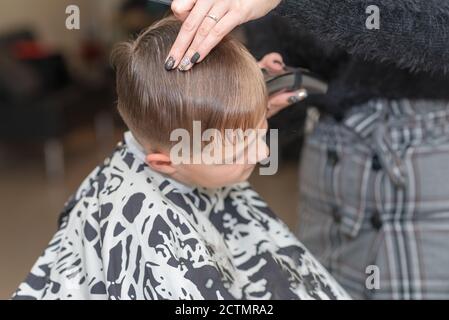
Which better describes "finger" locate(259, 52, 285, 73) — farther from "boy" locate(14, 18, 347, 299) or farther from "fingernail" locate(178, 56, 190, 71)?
"fingernail" locate(178, 56, 190, 71)

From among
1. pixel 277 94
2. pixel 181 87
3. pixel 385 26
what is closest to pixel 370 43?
pixel 385 26

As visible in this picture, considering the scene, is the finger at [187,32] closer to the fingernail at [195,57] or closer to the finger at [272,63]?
the fingernail at [195,57]

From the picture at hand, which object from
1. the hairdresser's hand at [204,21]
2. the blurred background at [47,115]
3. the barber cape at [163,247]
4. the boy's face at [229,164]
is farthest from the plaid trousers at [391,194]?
the blurred background at [47,115]

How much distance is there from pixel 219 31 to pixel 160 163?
0.73ft

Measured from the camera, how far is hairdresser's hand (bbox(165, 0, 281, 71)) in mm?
732

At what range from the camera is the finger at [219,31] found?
0.74 metres

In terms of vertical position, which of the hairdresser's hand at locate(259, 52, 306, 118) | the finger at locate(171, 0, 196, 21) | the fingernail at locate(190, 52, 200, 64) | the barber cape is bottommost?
the barber cape

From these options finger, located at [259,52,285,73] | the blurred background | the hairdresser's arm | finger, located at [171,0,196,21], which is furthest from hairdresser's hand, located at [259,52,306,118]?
the blurred background

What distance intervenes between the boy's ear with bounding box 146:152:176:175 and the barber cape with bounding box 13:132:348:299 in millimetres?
28

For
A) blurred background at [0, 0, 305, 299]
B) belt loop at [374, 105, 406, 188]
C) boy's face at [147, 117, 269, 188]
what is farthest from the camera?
blurred background at [0, 0, 305, 299]

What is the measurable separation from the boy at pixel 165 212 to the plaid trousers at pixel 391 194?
17cm

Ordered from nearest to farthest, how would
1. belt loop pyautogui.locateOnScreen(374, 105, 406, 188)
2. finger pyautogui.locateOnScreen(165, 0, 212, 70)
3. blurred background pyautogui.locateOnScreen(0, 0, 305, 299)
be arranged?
finger pyautogui.locateOnScreen(165, 0, 212, 70) < belt loop pyautogui.locateOnScreen(374, 105, 406, 188) < blurred background pyautogui.locateOnScreen(0, 0, 305, 299)

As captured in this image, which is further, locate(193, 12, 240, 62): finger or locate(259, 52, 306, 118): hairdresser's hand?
locate(259, 52, 306, 118): hairdresser's hand
